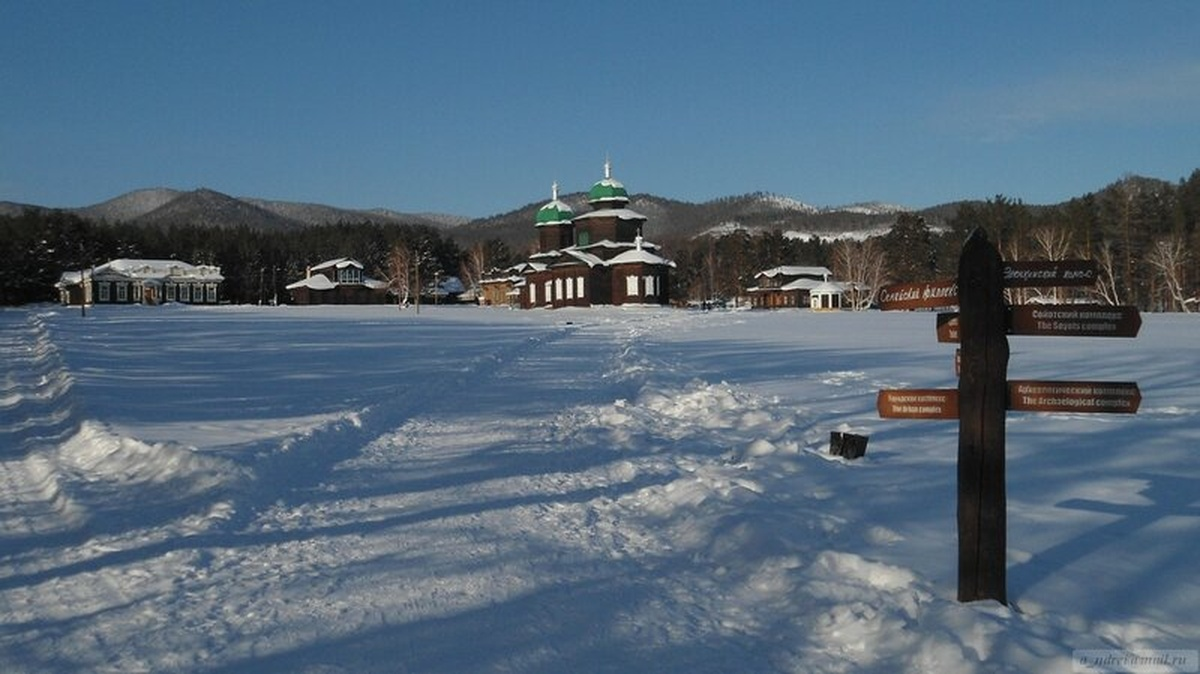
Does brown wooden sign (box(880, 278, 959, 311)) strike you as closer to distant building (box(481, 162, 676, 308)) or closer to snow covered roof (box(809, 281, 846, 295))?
distant building (box(481, 162, 676, 308))

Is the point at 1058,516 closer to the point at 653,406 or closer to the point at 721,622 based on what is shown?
the point at 721,622

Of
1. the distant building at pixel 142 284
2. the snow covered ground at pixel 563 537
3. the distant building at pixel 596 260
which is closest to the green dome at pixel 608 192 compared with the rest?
the distant building at pixel 596 260

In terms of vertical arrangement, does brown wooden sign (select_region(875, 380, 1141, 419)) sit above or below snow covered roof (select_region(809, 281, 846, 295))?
below

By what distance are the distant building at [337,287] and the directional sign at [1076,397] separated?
103 meters

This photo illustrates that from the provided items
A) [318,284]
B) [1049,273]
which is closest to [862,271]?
[318,284]

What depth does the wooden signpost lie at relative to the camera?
15.7ft

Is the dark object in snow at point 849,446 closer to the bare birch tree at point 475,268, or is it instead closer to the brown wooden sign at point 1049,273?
the brown wooden sign at point 1049,273

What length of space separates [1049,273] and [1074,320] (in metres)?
0.34

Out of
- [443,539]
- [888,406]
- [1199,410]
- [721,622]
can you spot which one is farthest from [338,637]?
[1199,410]

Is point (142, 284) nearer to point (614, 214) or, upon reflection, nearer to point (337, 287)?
point (337, 287)

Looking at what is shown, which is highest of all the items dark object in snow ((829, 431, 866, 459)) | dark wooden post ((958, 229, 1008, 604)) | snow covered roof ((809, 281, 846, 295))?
snow covered roof ((809, 281, 846, 295))

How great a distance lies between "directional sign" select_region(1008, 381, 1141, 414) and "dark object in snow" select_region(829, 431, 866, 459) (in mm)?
4152

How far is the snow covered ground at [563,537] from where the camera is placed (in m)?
4.35

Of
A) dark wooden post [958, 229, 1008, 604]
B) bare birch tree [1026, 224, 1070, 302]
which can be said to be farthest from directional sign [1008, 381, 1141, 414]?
bare birch tree [1026, 224, 1070, 302]
